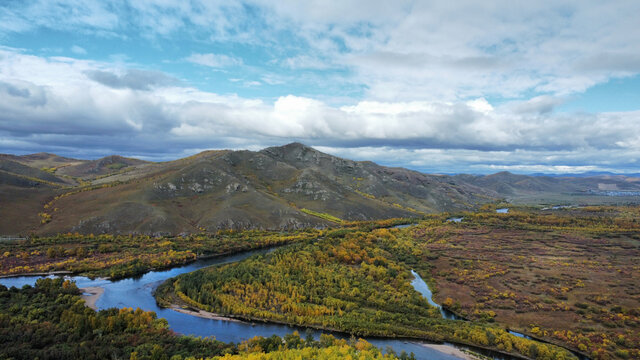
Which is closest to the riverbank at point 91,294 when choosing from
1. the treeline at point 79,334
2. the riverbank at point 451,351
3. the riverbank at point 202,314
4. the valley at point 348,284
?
the valley at point 348,284

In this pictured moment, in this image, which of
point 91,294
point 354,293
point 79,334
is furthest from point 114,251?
point 354,293

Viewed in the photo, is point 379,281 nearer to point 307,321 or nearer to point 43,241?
point 307,321

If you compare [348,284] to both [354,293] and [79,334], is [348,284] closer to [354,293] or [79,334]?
[354,293]

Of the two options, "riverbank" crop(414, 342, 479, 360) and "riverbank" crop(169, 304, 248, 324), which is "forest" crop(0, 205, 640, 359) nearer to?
"riverbank" crop(169, 304, 248, 324)

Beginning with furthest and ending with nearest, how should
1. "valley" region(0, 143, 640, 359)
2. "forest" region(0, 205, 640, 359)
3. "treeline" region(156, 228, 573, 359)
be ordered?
"treeline" region(156, 228, 573, 359), "valley" region(0, 143, 640, 359), "forest" region(0, 205, 640, 359)

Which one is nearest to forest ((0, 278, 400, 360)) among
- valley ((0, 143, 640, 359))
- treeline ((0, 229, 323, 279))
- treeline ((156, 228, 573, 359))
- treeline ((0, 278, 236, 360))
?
treeline ((0, 278, 236, 360))

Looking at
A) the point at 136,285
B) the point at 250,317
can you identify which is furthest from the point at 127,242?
the point at 250,317

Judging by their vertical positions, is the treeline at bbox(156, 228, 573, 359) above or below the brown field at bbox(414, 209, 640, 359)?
above
